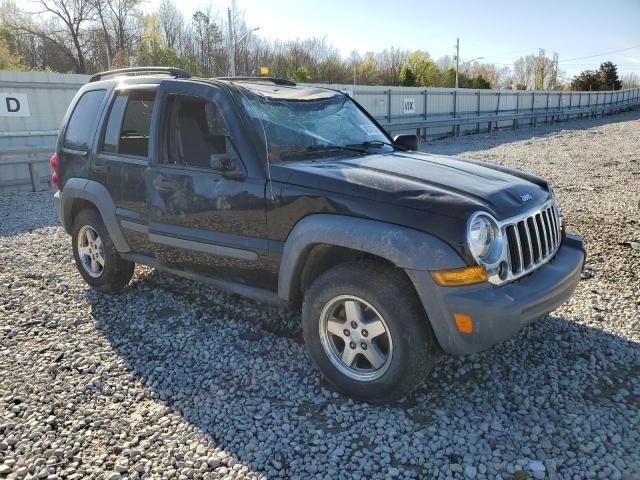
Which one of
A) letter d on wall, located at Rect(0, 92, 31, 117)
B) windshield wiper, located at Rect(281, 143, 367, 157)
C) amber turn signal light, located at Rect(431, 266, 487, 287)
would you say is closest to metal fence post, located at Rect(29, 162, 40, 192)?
letter d on wall, located at Rect(0, 92, 31, 117)

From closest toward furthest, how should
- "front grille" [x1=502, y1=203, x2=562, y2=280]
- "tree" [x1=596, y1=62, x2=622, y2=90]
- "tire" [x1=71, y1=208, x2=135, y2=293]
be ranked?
"front grille" [x1=502, y1=203, x2=562, y2=280] → "tire" [x1=71, y1=208, x2=135, y2=293] → "tree" [x1=596, y1=62, x2=622, y2=90]

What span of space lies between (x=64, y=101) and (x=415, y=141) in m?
10.7

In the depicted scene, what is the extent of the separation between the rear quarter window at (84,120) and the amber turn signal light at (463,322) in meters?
3.68

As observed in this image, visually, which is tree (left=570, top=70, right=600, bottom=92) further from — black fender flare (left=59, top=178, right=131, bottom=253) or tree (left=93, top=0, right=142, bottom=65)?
black fender flare (left=59, top=178, right=131, bottom=253)

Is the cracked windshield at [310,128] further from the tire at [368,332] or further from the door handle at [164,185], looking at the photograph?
the tire at [368,332]

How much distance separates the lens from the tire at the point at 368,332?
9.57 ft

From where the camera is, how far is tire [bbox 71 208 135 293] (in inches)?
188

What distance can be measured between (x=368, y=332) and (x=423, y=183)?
95cm

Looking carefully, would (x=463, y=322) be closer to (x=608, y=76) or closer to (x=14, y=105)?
(x=14, y=105)

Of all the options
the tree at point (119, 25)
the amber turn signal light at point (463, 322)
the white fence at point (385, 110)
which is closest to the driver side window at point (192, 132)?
the amber turn signal light at point (463, 322)

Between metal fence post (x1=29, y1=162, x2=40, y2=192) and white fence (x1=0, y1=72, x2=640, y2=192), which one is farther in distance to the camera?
white fence (x1=0, y1=72, x2=640, y2=192)

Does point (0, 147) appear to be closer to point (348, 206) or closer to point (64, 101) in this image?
point (64, 101)

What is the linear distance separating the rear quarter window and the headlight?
11.8 feet

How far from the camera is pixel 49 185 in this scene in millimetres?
11828
